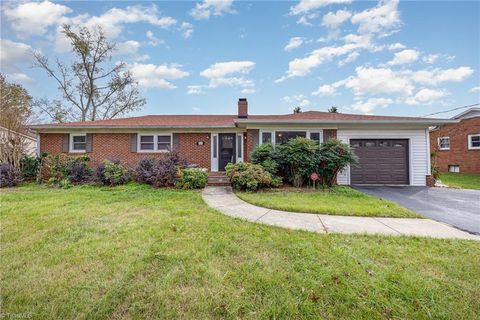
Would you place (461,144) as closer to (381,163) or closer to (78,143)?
(381,163)

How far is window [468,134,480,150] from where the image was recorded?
13406 mm

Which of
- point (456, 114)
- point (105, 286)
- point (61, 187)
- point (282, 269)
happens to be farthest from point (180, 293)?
point (456, 114)

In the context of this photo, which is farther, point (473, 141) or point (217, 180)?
point (473, 141)

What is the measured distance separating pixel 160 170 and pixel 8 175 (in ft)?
21.2

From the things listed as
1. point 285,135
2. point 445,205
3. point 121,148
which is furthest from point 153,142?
point 445,205

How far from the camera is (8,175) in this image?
887 cm

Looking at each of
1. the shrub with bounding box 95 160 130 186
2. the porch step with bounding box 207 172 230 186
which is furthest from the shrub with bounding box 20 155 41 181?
the porch step with bounding box 207 172 230 186

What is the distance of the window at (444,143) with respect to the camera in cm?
1515

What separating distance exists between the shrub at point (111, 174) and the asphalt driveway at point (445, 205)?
950cm

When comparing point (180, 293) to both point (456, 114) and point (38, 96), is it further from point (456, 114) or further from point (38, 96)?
point (38, 96)

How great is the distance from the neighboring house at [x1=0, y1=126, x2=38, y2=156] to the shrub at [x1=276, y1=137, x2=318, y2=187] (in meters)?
11.2

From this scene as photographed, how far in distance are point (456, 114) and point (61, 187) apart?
2239 centimetres

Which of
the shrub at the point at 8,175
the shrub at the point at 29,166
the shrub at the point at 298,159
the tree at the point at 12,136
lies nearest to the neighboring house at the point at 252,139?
the tree at the point at 12,136

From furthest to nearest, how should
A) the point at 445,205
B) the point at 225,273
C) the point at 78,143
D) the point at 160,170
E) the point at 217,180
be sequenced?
the point at 78,143
the point at 217,180
the point at 160,170
the point at 445,205
the point at 225,273
